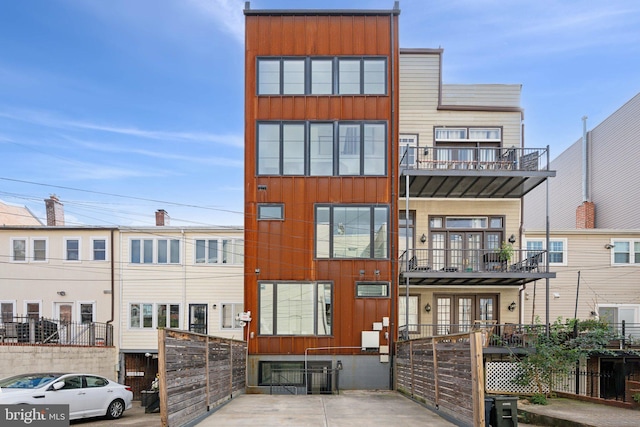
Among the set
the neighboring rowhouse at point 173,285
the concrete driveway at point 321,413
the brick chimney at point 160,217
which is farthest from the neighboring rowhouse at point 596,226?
the brick chimney at point 160,217

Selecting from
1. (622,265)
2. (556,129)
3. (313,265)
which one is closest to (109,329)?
(313,265)

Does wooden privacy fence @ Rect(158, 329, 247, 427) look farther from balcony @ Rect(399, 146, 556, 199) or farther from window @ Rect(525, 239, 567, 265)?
window @ Rect(525, 239, 567, 265)

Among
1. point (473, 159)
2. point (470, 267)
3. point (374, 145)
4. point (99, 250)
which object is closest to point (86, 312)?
point (99, 250)

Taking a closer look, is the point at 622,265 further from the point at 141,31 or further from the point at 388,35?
the point at 141,31

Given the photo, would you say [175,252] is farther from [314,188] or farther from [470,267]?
[470,267]

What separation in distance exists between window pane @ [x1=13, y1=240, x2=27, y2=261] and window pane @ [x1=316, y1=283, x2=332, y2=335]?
14.0m

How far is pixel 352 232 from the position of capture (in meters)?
16.8

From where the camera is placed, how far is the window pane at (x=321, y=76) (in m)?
17.2

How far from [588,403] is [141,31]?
24053 mm

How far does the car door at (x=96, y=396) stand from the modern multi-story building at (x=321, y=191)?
4377 mm

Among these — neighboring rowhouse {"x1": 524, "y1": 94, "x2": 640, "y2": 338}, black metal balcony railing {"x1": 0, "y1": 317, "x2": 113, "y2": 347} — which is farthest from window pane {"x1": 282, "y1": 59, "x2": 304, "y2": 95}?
black metal balcony railing {"x1": 0, "y1": 317, "x2": 113, "y2": 347}

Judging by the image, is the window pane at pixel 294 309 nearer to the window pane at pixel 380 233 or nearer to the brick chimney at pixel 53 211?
the window pane at pixel 380 233

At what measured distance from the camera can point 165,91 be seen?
31.9 m

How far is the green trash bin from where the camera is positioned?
799 centimetres
